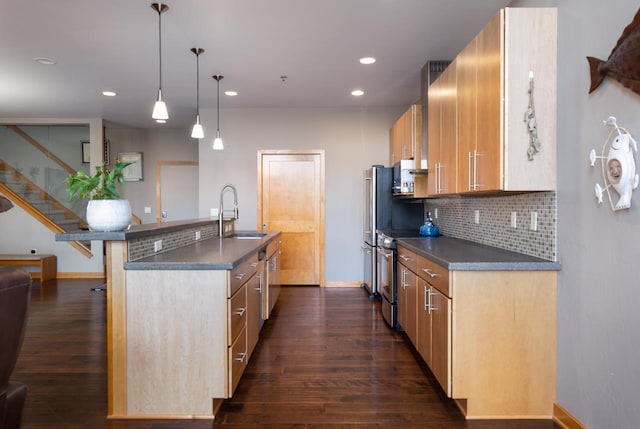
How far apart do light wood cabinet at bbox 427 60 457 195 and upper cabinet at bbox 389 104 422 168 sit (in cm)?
44

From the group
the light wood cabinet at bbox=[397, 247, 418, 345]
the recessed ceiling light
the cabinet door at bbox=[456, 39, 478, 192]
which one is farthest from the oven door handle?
the recessed ceiling light

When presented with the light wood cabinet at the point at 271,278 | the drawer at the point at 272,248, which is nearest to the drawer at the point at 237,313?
the light wood cabinet at the point at 271,278

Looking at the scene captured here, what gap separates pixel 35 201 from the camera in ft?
21.9

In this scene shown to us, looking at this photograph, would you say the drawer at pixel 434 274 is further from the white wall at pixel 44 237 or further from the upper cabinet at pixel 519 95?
the white wall at pixel 44 237

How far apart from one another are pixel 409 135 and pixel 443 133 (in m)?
1.11

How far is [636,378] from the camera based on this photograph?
165cm

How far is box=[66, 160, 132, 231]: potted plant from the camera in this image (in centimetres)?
214

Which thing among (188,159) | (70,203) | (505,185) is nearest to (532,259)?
(505,185)

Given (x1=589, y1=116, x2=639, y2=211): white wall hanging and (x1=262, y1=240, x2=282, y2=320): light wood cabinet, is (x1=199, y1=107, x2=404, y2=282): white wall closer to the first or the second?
(x1=262, y1=240, x2=282, y2=320): light wood cabinet

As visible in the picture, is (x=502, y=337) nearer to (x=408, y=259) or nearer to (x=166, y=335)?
(x=408, y=259)

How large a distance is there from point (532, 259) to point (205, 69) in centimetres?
362

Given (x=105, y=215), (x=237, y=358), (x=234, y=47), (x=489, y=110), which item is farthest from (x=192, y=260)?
(x=234, y=47)

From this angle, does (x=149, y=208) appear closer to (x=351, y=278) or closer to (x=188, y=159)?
(x=188, y=159)

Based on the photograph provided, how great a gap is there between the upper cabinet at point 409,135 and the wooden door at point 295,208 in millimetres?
1347
